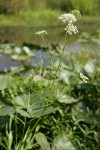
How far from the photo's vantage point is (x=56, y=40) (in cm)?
1001

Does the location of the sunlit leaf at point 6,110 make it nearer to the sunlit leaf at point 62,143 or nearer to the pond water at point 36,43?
the sunlit leaf at point 62,143

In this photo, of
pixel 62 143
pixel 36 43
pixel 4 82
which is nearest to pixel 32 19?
pixel 36 43

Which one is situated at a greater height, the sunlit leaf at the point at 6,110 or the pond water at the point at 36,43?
the pond water at the point at 36,43

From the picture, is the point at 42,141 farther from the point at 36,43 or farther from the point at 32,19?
the point at 32,19

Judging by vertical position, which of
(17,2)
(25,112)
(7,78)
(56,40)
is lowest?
(25,112)

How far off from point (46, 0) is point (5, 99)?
1661 cm

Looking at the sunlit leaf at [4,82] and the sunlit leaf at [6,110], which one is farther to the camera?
the sunlit leaf at [4,82]

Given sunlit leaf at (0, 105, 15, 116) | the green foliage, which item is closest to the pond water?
the green foliage

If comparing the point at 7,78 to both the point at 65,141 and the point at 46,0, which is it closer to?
the point at 65,141

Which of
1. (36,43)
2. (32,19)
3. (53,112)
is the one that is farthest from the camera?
(32,19)

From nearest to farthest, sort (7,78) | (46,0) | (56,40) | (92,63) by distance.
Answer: (7,78) → (92,63) → (56,40) → (46,0)

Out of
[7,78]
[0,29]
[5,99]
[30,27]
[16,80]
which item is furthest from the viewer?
[30,27]

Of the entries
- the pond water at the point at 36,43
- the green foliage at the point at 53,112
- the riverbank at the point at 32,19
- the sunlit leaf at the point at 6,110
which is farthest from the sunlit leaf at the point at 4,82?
the riverbank at the point at 32,19

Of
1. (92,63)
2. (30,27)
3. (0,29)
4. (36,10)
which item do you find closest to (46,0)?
(36,10)
